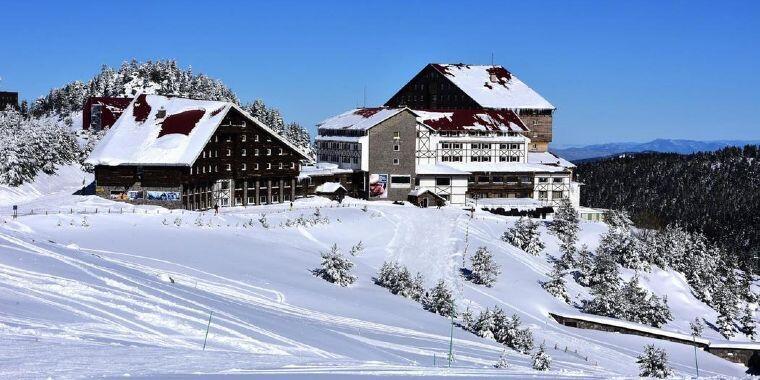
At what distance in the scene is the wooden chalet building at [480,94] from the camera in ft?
314

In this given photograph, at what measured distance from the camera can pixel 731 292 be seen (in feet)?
197

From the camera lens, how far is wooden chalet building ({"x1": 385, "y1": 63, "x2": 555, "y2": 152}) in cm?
9556

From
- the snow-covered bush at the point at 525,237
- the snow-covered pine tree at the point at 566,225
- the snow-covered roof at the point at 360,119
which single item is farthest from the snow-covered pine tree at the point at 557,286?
the snow-covered roof at the point at 360,119

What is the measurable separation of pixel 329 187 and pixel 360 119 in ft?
33.5

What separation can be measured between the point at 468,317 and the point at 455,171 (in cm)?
4209

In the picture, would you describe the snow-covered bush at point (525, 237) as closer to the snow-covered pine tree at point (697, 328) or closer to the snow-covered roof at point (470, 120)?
the snow-covered pine tree at point (697, 328)

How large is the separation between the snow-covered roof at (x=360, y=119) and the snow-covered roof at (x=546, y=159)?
18.2 metres

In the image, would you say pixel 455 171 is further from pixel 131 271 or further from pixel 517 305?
pixel 131 271

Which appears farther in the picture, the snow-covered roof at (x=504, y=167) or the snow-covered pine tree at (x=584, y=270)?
the snow-covered roof at (x=504, y=167)

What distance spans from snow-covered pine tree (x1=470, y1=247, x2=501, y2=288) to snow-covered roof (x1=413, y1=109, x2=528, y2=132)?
112 feet

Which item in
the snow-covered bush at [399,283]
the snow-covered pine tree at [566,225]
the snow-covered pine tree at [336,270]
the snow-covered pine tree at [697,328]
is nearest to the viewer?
the snow-covered pine tree at [336,270]

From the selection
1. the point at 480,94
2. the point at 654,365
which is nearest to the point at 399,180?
the point at 480,94

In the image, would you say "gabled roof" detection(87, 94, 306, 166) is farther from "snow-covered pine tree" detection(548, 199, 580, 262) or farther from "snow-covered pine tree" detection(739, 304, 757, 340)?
"snow-covered pine tree" detection(739, 304, 757, 340)

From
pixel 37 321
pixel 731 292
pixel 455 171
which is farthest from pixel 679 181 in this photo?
pixel 37 321
